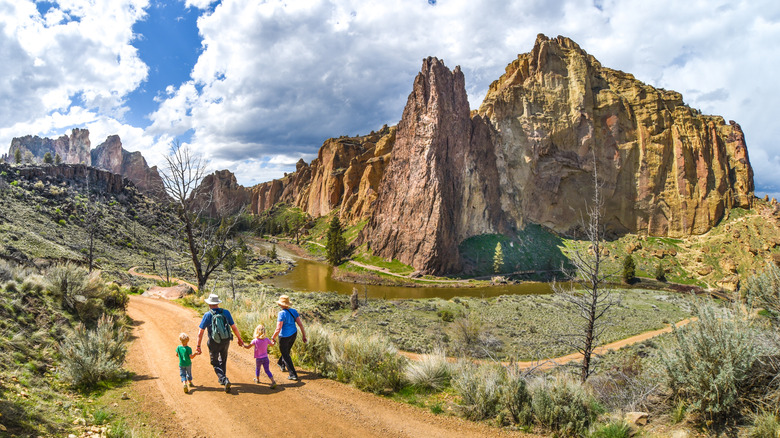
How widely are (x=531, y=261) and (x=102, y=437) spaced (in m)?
66.6

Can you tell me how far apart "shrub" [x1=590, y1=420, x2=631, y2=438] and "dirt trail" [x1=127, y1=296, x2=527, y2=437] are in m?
1.28

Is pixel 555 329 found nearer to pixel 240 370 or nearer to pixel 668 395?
pixel 668 395

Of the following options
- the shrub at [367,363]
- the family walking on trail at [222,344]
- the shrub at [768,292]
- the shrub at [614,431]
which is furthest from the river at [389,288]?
the shrub at [614,431]

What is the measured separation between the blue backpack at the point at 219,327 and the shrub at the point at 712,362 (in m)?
7.76

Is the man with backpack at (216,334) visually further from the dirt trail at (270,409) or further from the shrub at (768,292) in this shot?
the shrub at (768,292)

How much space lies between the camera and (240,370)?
782 cm

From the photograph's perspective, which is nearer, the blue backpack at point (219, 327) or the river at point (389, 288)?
the blue backpack at point (219, 327)

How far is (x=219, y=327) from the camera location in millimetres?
7023

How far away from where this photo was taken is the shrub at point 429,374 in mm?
7219

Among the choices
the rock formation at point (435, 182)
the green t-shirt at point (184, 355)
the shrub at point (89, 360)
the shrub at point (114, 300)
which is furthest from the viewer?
the rock formation at point (435, 182)

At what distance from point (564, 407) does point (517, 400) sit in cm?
72

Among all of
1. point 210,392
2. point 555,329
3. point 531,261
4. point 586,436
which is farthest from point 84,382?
point 531,261

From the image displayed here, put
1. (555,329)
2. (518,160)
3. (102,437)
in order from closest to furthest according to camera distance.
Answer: (102,437)
(555,329)
(518,160)

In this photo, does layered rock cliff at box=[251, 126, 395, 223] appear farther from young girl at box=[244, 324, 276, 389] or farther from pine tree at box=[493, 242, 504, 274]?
young girl at box=[244, 324, 276, 389]
